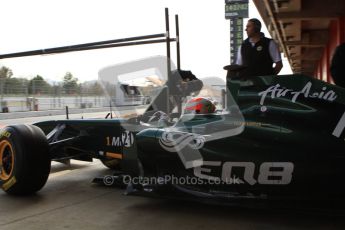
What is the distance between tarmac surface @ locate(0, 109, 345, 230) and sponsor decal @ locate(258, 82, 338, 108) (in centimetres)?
93

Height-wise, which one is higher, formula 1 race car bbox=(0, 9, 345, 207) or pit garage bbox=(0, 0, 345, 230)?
formula 1 race car bbox=(0, 9, 345, 207)

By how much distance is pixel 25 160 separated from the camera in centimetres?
478

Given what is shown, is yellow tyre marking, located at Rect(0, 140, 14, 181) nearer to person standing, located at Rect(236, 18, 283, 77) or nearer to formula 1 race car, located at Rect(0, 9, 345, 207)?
formula 1 race car, located at Rect(0, 9, 345, 207)

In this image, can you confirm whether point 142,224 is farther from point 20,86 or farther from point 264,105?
point 20,86

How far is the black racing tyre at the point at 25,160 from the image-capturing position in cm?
479

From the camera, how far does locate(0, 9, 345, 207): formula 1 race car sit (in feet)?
11.7

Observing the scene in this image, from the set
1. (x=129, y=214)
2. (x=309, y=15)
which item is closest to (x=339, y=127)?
(x=129, y=214)

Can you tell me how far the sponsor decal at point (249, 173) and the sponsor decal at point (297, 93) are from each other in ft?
1.82

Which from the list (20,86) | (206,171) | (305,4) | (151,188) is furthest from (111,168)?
(20,86)

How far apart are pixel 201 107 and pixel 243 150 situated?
895mm

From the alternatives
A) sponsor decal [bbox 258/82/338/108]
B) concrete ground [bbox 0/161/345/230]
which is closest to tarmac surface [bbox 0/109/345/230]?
concrete ground [bbox 0/161/345/230]

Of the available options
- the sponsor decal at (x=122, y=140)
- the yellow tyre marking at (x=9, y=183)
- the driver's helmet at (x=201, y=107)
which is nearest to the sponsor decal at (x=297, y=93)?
the driver's helmet at (x=201, y=107)

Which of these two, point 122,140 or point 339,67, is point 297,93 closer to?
point 339,67

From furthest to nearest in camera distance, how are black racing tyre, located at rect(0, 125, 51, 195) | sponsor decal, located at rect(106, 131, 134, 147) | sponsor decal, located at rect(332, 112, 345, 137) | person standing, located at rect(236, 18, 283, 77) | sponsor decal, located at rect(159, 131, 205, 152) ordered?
sponsor decal, located at rect(106, 131, 134, 147) < black racing tyre, located at rect(0, 125, 51, 195) < person standing, located at rect(236, 18, 283, 77) < sponsor decal, located at rect(159, 131, 205, 152) < sponsor decal, located at rect(332, 112, 345, 137)
